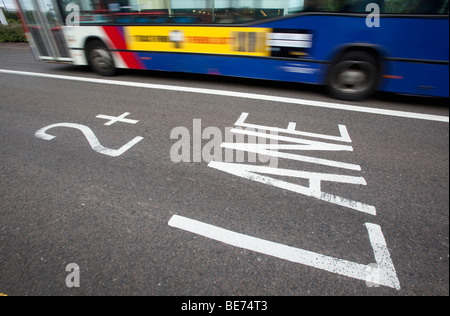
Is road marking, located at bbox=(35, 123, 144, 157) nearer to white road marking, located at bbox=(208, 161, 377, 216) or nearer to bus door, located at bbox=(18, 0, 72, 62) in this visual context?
white road marking, located at bbox=(208, 161, 377, 216)

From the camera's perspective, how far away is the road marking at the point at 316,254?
199 cm

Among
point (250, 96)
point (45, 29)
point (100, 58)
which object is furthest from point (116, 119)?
point (45, 29)

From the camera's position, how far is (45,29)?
7418mm

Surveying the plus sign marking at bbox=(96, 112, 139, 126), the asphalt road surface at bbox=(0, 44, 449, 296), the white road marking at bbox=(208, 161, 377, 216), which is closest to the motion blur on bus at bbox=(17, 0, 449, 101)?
the asphalt road surface at bbox=(0, 44, 449, 296)

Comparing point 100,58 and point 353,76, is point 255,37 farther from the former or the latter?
point 100,58

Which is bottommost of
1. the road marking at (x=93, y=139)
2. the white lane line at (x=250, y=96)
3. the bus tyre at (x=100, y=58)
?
the road marking at (x=93, y=139)

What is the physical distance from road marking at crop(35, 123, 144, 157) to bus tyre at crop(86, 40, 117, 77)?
348 centimetres

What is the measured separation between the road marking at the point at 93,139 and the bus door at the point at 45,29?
4575 millimetres

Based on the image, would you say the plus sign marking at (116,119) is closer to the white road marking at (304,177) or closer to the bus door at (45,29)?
the white road marking at (304,177)

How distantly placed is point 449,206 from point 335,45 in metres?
4.95

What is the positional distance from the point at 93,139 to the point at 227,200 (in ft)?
8.66

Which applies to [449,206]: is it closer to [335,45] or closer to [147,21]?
[335,45]

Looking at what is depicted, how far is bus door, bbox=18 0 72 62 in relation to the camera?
7.10m

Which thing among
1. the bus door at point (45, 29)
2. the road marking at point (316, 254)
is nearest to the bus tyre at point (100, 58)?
the bus door at point (45, 29)
